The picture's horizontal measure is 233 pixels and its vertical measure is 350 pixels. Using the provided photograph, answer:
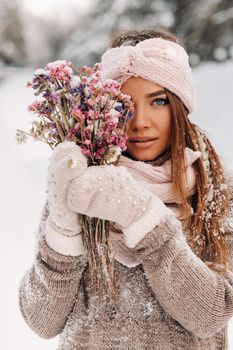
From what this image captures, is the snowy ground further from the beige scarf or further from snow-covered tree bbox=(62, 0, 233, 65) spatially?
the beige scarf

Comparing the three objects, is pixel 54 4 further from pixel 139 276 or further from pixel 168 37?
pixel 139 276

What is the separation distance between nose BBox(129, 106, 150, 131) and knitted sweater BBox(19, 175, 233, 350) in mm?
208

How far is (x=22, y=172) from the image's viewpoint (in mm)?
3430

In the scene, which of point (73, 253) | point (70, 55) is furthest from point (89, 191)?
point (70, 55)

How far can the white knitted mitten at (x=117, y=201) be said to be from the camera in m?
1.11

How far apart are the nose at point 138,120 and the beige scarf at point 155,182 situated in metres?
0.06

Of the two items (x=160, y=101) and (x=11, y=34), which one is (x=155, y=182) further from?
(x=11, y=34)

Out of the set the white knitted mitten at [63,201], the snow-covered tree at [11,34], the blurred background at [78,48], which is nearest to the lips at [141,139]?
the white knitted mitten at [63,201]

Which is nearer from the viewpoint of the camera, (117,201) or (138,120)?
(117,201)

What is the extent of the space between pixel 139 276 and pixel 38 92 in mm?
386

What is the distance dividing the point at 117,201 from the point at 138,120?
22 centimetres

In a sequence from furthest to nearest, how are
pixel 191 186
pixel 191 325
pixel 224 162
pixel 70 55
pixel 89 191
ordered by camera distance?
pixel 70 55 < pixel 224 162 < pixel 191 186 < pixel 191 325 < pixel 89 191

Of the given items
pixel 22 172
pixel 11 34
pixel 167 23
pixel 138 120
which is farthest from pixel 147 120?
pixel 11 34

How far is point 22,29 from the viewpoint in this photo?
3934 millimetres
